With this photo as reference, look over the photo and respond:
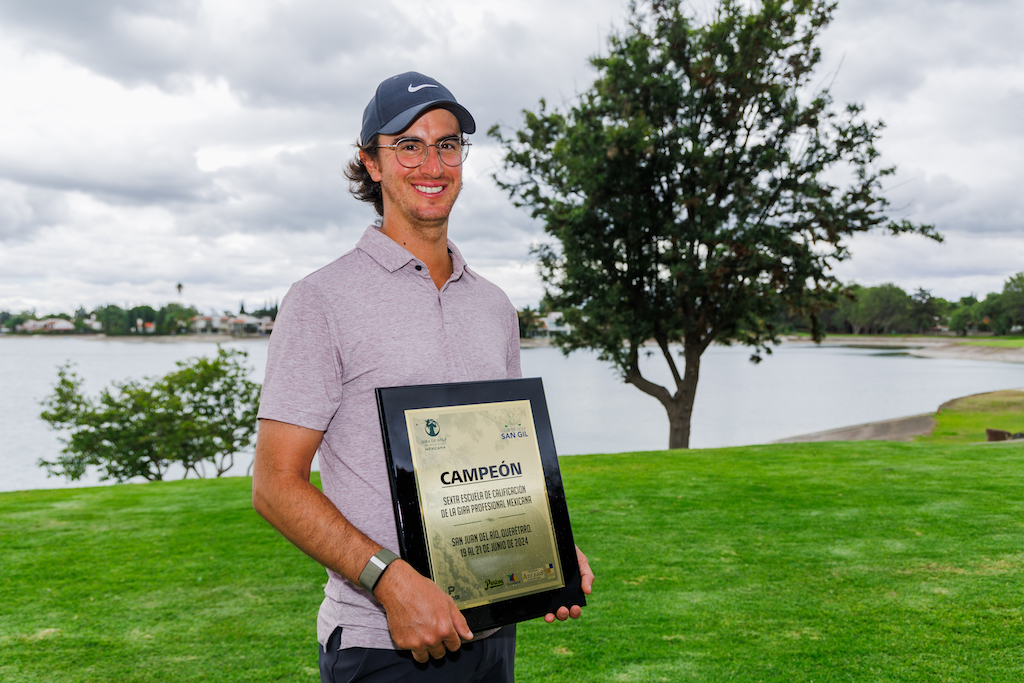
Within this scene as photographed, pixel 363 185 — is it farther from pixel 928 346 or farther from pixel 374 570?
pixel 928 346

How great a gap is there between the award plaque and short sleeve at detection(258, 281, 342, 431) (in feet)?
0.45

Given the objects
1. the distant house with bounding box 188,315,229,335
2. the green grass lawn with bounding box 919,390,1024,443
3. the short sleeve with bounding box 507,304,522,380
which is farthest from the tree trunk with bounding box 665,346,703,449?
the distant house with bounding box 188,315,229,335

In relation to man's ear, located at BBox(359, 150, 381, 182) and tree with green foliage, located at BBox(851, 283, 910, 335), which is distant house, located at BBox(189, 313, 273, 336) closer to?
man's ear, located at BBox(359, 150, 381, 182)

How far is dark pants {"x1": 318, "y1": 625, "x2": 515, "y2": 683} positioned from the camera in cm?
151

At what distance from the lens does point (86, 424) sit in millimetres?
17547

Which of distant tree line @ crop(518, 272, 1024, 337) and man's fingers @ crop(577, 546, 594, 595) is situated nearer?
man's fingers @ crop(577, 546, 594, 595)

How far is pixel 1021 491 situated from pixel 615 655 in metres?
6.72

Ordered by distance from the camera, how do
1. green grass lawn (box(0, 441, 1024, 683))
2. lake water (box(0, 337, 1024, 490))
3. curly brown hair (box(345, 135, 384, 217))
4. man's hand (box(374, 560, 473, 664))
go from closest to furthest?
man's hand (box(374, 560, 473, 664)), curly brown hair (box(345, 135, 384, 217)), green grass lawn (box(0, 441, 1024, 683)), lake water (box(0, 337, 1024, 490))

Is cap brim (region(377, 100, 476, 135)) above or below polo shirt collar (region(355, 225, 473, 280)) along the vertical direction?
Result: above

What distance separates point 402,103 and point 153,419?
1854cm

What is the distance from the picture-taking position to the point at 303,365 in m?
1.45

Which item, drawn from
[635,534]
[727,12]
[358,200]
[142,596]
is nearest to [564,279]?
[727,12]

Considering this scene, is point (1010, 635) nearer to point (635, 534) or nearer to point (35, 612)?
point (635, 534)

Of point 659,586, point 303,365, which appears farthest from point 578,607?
point 659,586
